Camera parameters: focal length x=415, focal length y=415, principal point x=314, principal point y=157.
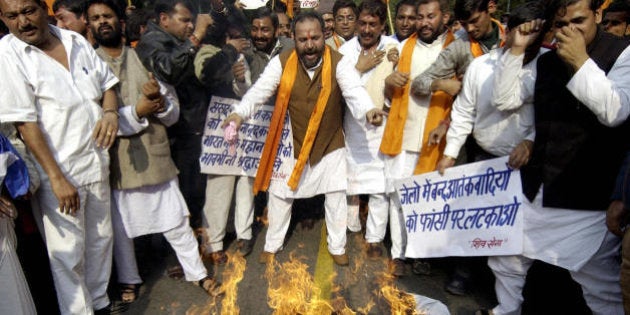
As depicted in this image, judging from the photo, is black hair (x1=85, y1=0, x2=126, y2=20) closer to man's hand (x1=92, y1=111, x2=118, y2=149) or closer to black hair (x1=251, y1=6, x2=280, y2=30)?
man's hand (x1=92, y1=111, x2=118, y2=149)

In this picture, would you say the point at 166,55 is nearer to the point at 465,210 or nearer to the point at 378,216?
the point at 378,216

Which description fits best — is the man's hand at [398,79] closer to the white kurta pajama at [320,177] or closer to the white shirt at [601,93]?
the white kurta pajama at [320,177]

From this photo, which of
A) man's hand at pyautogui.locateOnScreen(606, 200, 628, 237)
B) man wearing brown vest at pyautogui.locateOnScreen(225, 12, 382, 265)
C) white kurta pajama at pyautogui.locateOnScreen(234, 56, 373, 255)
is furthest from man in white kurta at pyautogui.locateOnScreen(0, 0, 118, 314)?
man's hand at pyautogui.locateOnScreen(606, 200, 628, 237)

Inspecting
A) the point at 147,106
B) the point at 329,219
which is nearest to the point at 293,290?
the point at 329,219

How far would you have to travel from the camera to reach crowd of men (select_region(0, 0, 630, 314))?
2648 millimetres

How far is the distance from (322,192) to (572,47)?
8.08 ft

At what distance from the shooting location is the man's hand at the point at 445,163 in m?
3.45

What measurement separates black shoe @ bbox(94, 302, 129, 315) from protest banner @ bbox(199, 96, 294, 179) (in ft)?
4.65

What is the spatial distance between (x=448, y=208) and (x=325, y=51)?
5.92 ft

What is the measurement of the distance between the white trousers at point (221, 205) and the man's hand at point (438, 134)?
1926mm

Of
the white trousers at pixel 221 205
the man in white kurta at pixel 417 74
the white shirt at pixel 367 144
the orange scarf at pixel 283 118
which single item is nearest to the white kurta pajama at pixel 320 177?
the orange scarf at pixel 283 118

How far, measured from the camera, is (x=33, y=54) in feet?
9.17

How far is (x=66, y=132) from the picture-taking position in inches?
114

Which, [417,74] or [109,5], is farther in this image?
[417,74]
